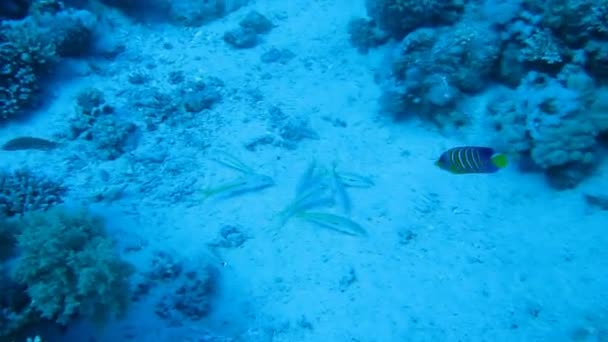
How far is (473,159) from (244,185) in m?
2.98

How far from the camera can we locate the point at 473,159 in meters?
4.13

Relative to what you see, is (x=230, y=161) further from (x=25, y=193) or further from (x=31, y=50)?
(x=31, y=50)

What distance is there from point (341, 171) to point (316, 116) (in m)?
1.38

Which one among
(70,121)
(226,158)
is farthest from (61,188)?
(226,158)

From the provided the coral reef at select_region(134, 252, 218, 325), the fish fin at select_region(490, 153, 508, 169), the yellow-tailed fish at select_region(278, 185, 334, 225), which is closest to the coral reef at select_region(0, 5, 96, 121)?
the coral reef at select_region(134, 252, 218, 325)

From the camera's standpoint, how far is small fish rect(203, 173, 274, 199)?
17.8 feet

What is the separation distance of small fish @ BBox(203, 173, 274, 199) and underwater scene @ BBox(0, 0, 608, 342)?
0.11 ft

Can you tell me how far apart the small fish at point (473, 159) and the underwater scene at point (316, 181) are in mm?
17


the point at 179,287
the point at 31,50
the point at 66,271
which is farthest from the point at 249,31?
the point at 66,271

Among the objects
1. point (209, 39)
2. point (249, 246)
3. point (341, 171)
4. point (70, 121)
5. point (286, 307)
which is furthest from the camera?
point (209, 39)

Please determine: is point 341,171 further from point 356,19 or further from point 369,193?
point 356,19

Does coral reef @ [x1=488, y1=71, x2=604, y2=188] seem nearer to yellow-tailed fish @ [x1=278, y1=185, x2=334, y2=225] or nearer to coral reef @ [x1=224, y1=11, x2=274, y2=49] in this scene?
yellow-tailed fish @ [x1=278, y1=185, x2=334, y2=225]

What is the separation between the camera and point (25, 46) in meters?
6.34

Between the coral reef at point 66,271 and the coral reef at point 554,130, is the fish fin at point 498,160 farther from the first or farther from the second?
the coral reef at point 66,271
